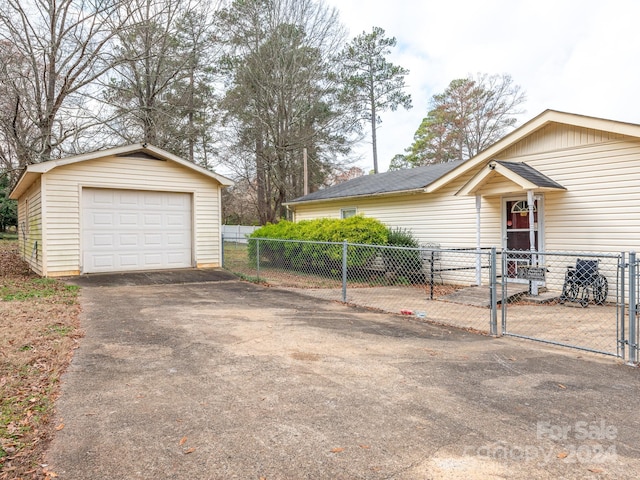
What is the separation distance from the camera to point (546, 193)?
29.7ft

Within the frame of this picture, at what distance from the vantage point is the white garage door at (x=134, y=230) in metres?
11.1

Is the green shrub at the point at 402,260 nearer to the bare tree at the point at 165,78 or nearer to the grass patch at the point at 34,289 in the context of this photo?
the grass patch at the point at 34,289

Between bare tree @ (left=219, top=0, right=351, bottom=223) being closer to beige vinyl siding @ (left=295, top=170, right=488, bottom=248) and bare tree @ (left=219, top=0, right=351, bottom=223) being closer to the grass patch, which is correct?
beige vinyl siding @ (left=295, top=170, right=488, bottom=248)

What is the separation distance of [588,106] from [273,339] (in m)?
22.6

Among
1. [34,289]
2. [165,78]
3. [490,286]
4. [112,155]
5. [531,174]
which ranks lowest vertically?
[34,289]

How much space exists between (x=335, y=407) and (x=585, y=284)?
6.82m

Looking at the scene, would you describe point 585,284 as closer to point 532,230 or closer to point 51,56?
point 532,230

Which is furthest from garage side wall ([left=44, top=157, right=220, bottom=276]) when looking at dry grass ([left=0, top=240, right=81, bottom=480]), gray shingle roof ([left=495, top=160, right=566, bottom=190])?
gray shingle roof ([left=495, top=160, right=566, bottom=190])

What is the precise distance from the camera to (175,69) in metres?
19.3

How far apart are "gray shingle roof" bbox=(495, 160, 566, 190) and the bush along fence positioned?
154 cm

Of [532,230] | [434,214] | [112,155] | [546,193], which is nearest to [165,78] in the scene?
[112,155]

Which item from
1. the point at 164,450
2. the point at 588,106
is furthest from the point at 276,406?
the point at 588,106

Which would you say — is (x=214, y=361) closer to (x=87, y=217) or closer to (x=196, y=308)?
(x=196, y=308)

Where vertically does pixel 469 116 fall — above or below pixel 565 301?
above
